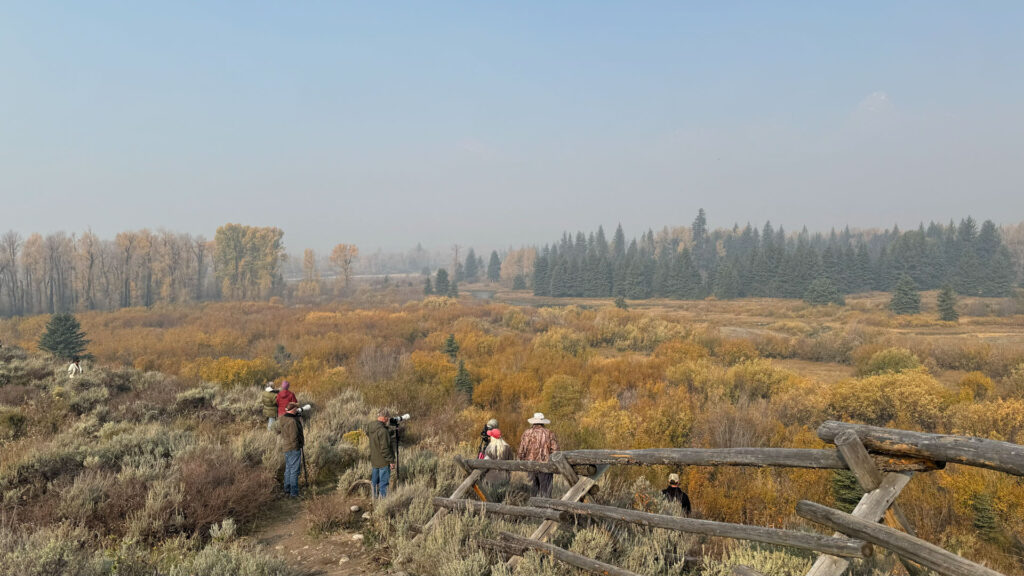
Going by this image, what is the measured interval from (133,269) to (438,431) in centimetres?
7193

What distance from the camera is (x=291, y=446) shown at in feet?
23.1

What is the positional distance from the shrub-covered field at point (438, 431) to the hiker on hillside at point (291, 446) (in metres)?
0.30

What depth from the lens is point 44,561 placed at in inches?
139

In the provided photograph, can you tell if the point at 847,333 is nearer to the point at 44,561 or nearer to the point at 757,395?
the point at 757,395

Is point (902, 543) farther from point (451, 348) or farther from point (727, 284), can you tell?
point (727, 284)

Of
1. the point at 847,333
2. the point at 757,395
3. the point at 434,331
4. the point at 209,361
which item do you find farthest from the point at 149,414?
the point at 847,333

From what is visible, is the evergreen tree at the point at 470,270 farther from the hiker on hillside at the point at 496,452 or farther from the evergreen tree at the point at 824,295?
the hiker on hillside at the point at 496,452

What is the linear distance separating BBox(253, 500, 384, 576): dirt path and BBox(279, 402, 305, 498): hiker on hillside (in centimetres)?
56

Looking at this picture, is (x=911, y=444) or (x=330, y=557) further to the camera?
(x=330, y=557)

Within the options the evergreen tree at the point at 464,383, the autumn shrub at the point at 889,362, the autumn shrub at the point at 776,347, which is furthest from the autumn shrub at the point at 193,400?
the autumn shrub at the point at 776,347

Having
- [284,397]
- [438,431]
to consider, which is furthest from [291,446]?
[438,431]

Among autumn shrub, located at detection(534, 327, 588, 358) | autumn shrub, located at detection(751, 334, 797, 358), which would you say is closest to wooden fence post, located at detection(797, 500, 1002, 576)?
autumn shrub, located at detection(534, 327, 588, 358)

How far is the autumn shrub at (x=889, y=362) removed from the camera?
1959 cm

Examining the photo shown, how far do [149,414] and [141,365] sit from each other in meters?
13.1
